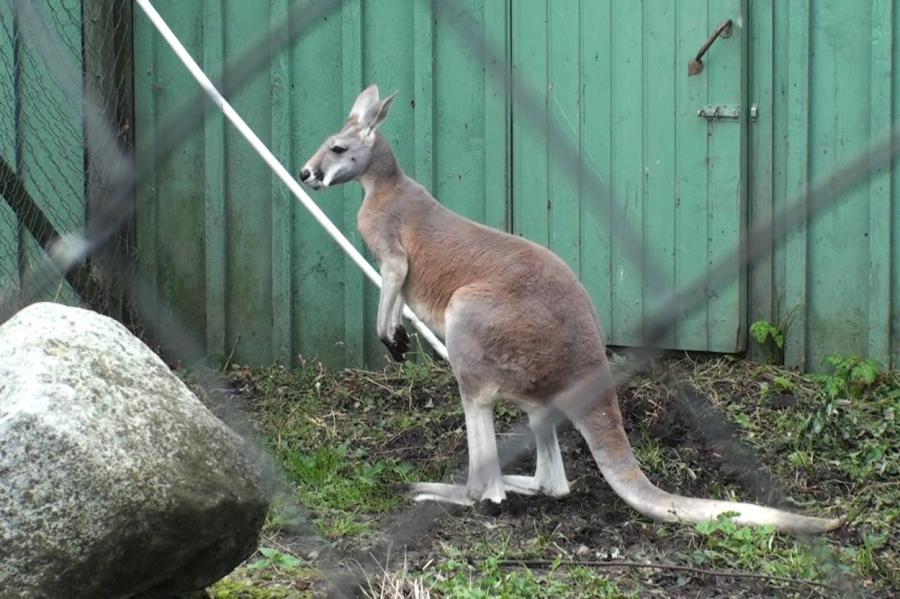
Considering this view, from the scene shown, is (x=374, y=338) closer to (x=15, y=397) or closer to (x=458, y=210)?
(x=458, y=210)

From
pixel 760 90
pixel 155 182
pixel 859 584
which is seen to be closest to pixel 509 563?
pixel 859 584

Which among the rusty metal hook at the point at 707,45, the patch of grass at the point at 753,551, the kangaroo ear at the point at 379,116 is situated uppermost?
the rusty metal hook at the point at 707,45

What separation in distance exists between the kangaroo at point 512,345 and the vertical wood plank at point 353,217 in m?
1.47

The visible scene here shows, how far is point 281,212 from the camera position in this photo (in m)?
7.04

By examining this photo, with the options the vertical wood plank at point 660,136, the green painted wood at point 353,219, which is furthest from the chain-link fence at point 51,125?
the vertical wood plank at point 660,136

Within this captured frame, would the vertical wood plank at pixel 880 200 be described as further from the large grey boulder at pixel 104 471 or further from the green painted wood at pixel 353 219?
the large grey boulder at pixel 104 471

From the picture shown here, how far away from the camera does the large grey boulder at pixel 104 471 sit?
3.06 m

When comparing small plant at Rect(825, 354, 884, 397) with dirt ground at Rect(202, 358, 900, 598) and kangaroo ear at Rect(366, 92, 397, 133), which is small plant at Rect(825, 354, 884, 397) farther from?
kangaroo ear at Rect(366, 92, 397, 133)

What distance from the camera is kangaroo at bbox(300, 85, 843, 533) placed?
482 cm

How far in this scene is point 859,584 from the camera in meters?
4.06

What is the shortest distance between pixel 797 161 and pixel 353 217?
2.17 meters

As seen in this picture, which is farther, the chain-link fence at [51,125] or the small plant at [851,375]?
the chain-link fence at [51,125]

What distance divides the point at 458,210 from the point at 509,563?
2836 millimetres

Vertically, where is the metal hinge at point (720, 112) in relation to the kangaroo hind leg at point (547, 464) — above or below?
above
